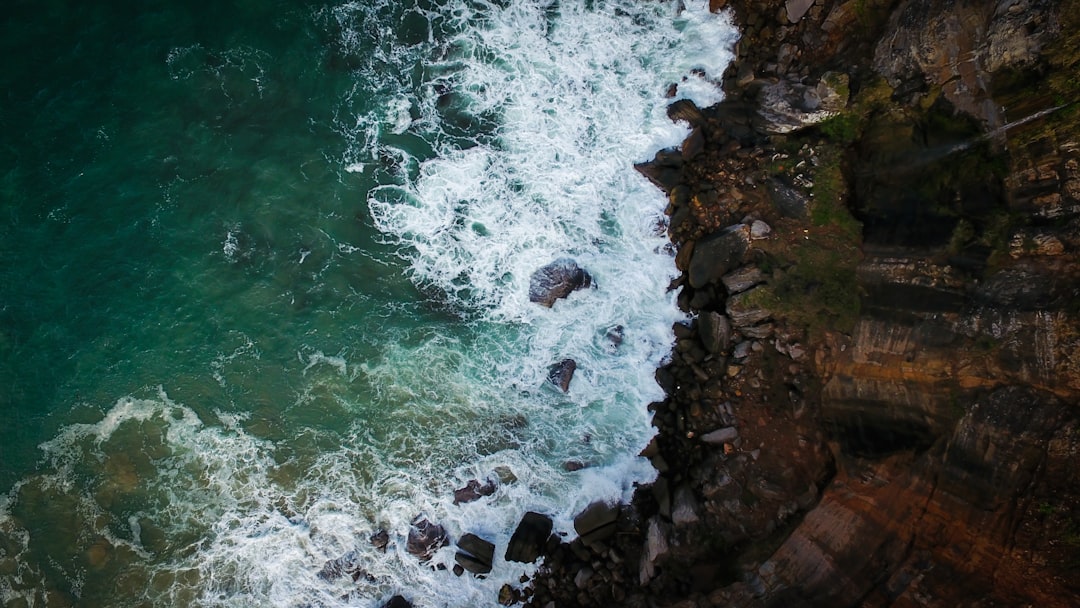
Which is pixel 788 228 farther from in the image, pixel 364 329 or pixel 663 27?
pixel 364 329

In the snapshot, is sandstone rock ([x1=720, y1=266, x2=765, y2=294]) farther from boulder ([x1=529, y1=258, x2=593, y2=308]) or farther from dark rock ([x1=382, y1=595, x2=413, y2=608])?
dark rock ([x1=382, y1=595, x2=413, y2=608])

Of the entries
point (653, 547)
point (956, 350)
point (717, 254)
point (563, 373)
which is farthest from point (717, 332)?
point (653, 547)

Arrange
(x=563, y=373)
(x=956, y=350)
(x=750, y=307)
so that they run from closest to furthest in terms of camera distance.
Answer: (x=956, y=350) → (x=750, y=307) → (x=563, y=373)

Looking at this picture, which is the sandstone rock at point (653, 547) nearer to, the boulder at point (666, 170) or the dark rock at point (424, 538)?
the dark rock at point (424, 538)

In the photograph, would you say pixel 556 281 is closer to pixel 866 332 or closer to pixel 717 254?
pixel 717 254

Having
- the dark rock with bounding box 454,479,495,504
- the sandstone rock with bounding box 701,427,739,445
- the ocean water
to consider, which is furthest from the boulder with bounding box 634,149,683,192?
the dark rock with bounding box 454,479,495,504

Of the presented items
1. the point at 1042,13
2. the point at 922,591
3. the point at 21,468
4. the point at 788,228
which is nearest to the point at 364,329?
the point at 21,468
